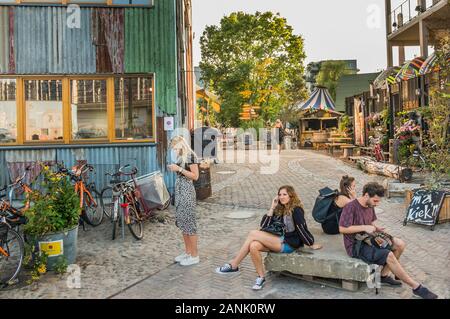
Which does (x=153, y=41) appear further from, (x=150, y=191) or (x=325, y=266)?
(x=325, y=266)

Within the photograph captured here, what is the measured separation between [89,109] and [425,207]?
25.1 ft

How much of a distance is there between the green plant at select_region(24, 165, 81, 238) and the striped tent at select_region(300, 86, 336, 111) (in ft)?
70.6

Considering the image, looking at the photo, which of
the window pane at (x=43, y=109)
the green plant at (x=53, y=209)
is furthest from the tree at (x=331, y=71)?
the green plant at (x=53, y=209)

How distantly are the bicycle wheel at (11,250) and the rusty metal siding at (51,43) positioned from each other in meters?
5.57

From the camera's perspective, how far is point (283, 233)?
5.18 meters

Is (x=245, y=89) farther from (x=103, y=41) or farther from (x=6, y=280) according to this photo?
(x=6, y=280)

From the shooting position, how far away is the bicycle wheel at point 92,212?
835 centimetres

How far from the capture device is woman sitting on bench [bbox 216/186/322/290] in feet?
16.7

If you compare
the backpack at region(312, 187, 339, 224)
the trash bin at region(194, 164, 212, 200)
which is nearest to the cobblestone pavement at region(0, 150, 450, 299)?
the backpack at region(312, 187, 339, 224)

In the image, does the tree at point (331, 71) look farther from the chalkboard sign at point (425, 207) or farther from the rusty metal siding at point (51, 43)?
the chalkboard sign at point (425, 207)

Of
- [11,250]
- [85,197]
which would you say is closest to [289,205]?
[11,250]

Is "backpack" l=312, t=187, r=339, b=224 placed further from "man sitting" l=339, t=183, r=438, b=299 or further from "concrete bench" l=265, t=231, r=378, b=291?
"man sitting" l=339, t=183, r=438, b=299

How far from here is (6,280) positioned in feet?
17.4
